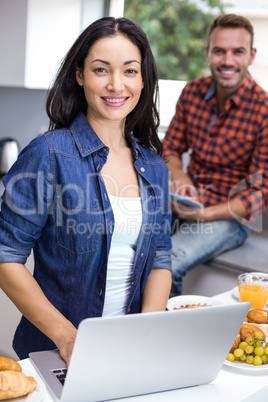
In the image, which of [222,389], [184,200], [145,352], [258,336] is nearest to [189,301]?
[258,336]

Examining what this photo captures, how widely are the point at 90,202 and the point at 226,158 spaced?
1414 mm

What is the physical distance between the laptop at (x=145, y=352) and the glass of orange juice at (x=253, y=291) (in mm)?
466

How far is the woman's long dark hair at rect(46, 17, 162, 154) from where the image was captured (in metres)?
1.33

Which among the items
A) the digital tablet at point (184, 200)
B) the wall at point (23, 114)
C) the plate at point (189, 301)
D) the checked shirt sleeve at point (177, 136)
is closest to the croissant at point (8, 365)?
the plate at point (189, 301)

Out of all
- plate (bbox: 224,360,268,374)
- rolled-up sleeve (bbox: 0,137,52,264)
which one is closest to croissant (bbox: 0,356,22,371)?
rolled-up sleeve (bbox: 0,137,52,264)

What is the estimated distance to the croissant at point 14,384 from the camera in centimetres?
89

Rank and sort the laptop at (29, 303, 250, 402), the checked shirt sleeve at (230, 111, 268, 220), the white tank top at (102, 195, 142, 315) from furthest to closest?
the checked shirt sleeve at (230, 111, 268, 220) → the white tank top at (102, 195, 142, 315) → the laptop at (29, 303, 250, 402)

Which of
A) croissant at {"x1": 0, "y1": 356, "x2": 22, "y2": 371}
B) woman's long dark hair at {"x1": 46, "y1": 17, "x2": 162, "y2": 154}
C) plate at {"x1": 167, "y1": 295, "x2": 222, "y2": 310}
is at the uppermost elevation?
woman's long dark hair at {"x1": 46, "y1": 17, "x2": 162, "y2": 154}

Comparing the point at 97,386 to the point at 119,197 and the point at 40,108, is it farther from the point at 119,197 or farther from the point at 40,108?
the point at 40,108

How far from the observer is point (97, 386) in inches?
35.8

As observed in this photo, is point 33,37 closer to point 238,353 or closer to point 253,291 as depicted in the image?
point 253,291

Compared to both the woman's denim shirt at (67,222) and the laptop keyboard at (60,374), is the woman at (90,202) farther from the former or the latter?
the laptop keyboard at (60,374)

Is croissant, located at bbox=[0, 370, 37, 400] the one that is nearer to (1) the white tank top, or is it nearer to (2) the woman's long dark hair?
(1) the white tank top

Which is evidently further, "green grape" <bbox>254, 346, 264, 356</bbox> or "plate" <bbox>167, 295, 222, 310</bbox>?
"plate" <bbox>167, 295, 222, 310</bbox>
